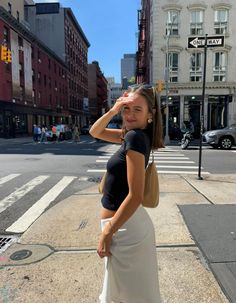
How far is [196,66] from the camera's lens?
1303 inches

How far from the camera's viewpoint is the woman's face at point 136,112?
2.21 meters

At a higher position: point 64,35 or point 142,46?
point 64,35

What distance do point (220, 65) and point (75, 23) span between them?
4851 cm

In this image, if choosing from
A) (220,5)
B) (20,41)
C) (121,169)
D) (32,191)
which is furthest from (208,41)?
(20,41)

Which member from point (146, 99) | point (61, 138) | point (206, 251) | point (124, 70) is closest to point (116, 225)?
point (146, 99)

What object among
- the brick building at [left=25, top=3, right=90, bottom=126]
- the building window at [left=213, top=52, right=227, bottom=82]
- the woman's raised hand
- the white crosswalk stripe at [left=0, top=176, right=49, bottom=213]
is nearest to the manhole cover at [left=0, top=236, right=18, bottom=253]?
the white crosswalk stripe at [left=0, top=176, right=49, bottom=213]

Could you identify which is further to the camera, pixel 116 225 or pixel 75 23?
pixel 75 23

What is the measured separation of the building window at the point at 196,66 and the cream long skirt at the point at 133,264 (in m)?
32.6

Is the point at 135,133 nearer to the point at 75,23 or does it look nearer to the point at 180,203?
the point at 180,203

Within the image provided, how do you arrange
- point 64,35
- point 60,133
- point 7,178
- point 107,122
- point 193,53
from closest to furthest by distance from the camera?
point 107,122 < point 7,178 < point 193,53 < point 60,133 < point 64,35

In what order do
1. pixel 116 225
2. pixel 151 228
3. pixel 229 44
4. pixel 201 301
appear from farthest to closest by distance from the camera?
1. pixel 229 44
2. pixel 201 301
3. pixel 151 228
4. pixel 116 225

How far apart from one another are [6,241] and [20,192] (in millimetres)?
3345

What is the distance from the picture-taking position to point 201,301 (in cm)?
313

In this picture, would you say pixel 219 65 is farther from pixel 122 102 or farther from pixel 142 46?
pixel 122 102
